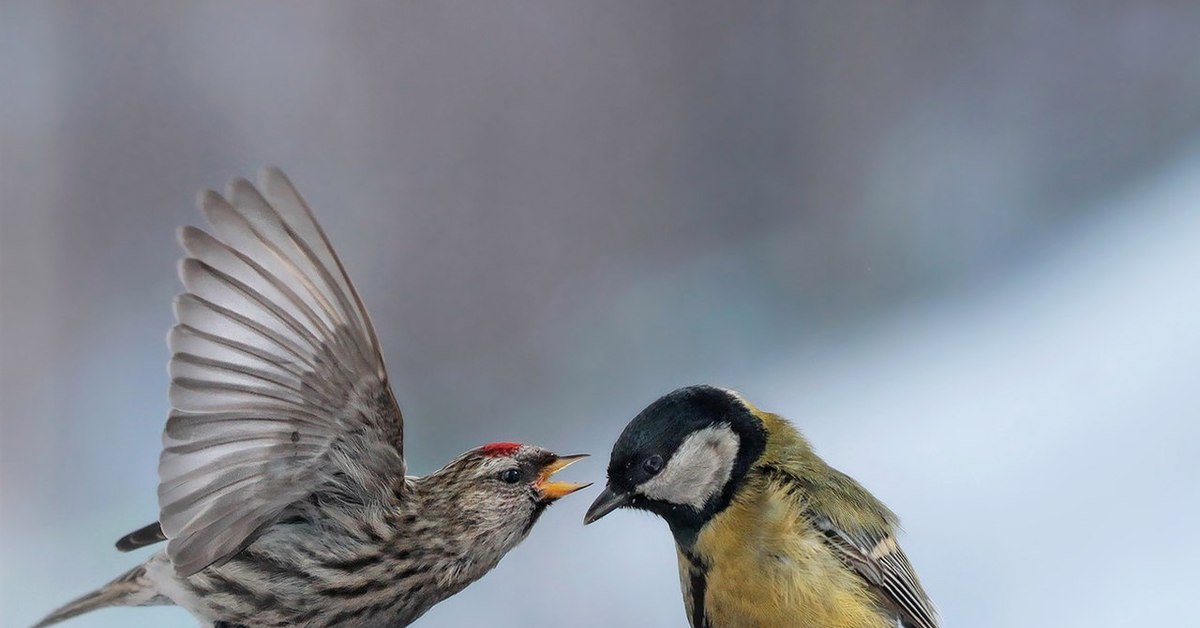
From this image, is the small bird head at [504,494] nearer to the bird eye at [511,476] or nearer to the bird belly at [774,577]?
the bird eye at [511,476]

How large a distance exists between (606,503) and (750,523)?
0.12 metres

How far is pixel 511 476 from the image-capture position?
0.91 meters

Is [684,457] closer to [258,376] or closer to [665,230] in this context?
[258,376]

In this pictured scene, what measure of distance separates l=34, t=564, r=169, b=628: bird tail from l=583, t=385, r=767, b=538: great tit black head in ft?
1.18

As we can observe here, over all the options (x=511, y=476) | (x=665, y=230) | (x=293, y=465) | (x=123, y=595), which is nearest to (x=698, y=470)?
(x=511, y=476)

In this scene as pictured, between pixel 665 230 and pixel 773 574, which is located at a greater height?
pixel 665 230

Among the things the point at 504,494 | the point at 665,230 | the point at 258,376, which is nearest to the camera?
the point at 258,376

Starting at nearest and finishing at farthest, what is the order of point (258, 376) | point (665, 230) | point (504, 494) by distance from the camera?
point (258, 376), point (504, 494), point (665, 230)

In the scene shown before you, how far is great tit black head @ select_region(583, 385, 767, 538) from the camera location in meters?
0.85

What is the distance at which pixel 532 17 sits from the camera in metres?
1.39

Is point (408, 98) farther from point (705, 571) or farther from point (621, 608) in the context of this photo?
point (705, 571)

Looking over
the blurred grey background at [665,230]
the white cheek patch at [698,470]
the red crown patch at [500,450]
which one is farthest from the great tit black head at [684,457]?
the blurred grey background at [665,230]

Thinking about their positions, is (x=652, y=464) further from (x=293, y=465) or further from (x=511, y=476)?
(x=293, y=465)

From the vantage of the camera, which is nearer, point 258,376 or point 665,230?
point 258,376
